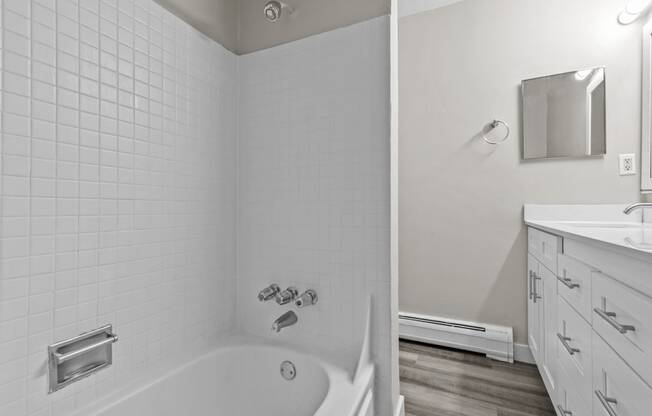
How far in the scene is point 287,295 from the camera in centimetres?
138

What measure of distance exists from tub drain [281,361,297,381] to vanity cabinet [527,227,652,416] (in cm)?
102

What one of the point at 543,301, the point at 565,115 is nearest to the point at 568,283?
the point at 543,301

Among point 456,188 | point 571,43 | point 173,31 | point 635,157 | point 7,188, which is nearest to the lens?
point 7,188

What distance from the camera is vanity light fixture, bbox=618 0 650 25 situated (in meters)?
1.73

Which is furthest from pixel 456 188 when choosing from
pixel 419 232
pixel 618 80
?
pixel 618 80

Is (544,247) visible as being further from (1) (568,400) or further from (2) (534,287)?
(1) (568,400)

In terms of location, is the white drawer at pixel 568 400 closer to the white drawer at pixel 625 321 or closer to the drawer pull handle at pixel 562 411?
the drawer pull handle at pixel 562 411

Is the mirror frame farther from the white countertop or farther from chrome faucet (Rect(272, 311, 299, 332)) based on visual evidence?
chrome faucet (Rect(272, 311, 299, 332))

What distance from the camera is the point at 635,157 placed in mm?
1784

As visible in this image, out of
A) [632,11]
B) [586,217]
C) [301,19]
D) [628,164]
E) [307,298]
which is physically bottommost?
[307,298]

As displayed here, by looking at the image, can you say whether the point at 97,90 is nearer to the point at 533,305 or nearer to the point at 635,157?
the point at 533,305

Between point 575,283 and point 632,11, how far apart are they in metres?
1.77

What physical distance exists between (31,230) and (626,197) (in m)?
2.75

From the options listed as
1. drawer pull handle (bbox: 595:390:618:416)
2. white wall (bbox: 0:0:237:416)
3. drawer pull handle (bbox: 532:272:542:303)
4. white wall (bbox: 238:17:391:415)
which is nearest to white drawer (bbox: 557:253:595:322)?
drawer pull handle (bbox: 595:390:618:416)
